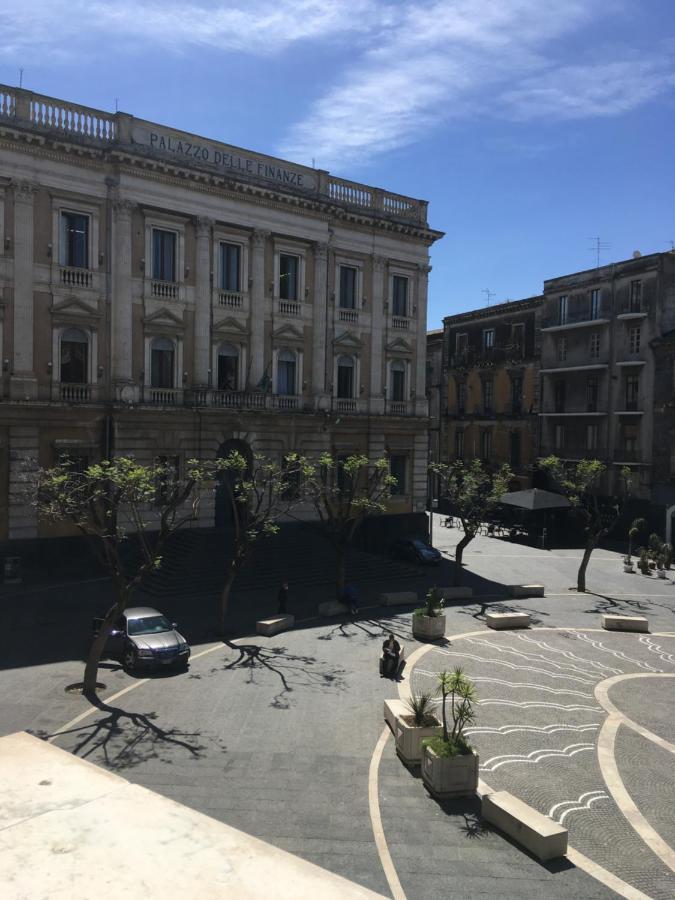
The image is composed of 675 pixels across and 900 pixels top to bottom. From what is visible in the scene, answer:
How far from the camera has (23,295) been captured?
33.1 m

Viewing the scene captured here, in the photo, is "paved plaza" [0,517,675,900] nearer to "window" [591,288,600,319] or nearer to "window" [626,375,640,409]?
"window" [626,375,640,409]

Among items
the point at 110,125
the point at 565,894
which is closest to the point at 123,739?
the point at 565,894

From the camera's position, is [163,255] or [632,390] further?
[632,390]

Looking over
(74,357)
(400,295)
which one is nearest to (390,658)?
(74,357)

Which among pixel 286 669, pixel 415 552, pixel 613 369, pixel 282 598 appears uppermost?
pixel 613 369

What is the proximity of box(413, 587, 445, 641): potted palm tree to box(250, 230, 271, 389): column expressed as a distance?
17102 millimetres

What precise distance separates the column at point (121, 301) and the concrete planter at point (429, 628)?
58.6ft

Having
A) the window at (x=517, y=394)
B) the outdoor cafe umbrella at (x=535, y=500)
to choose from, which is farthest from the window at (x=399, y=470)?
the window at (x=517, y=394)

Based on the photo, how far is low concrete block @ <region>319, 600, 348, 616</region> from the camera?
30.3 m

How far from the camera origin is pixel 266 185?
38812 mm

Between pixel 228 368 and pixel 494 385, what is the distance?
32.7m

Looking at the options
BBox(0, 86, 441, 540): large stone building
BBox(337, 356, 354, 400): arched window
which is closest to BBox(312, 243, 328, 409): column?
BBox(0, 86, 441, 540): large stone building

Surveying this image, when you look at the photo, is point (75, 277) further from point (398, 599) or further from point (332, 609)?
point (398, 599)

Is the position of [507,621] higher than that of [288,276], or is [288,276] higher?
[288,276]
